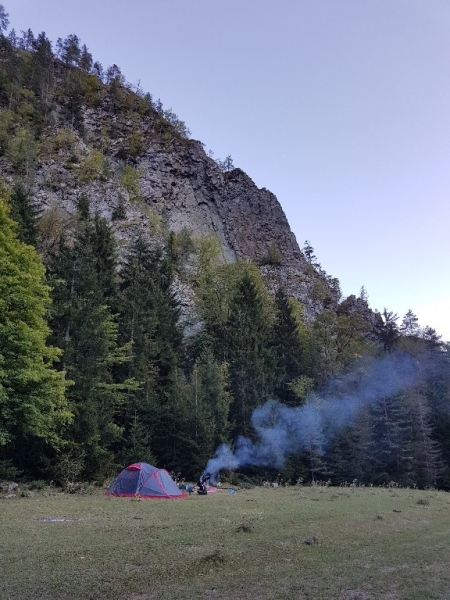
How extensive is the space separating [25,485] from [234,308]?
28.2 meters

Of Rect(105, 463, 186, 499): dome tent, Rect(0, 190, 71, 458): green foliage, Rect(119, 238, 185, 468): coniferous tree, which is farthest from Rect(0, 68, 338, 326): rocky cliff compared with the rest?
Rect(105, 463, 186, 499): dome tent

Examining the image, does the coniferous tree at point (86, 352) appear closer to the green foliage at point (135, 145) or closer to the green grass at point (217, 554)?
the green grass at point (217, 554)

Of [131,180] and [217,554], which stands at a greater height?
[131,180]

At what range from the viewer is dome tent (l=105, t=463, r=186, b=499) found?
59.5ft

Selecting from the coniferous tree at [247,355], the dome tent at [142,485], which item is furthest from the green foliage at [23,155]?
the dome tent at [142,485]

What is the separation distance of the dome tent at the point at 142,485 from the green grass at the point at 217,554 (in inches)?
146

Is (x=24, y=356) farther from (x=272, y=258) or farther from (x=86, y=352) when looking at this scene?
(x=272, y=258)

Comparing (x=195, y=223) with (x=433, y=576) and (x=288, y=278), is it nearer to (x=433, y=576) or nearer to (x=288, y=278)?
(x=288, y=278)

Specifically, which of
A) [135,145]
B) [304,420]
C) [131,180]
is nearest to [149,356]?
[304,420]

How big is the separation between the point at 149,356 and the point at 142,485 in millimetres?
14570

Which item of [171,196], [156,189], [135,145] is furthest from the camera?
[135,145]

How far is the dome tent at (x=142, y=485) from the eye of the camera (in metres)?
18.1

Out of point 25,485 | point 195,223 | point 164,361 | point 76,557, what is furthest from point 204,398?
point 195,223

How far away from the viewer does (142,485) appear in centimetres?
1817
